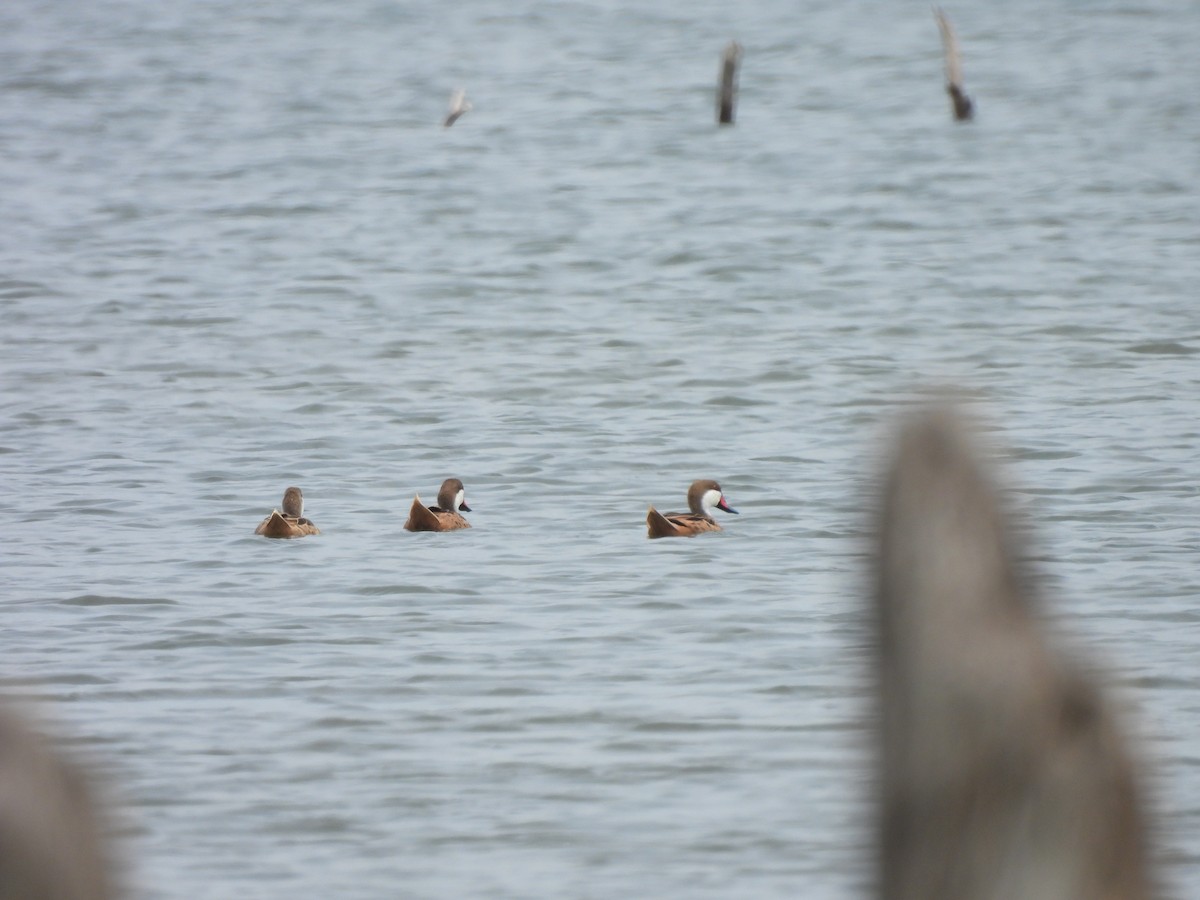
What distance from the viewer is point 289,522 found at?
484 inches

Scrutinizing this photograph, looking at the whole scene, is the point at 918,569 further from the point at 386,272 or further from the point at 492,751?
the point at 386,272

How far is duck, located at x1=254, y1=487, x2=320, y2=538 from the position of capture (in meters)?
12.2

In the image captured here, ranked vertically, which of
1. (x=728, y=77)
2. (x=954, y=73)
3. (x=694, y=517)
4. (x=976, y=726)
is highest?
(x=976, y=726)

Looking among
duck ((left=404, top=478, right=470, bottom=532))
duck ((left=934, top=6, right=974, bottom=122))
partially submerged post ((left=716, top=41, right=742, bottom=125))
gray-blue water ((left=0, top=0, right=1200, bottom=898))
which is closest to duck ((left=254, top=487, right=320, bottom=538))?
gray-blue water ((left=0, top=0, right=1200, bottom=898))

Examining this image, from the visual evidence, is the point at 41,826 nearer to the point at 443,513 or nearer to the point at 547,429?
the point at 443,513

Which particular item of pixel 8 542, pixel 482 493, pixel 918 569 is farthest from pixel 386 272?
pixel 918 569

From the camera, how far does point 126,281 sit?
2486 centimetres

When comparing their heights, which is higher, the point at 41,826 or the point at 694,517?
the point at 41,826

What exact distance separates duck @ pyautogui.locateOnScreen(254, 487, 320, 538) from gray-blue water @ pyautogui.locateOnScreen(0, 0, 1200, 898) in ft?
0.32

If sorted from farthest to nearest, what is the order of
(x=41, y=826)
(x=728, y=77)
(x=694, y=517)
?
1. (x=728, y=77)
2. (x=694, y=517)
3. (x=41, y=826)

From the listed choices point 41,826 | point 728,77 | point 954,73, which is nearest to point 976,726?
point 41,826

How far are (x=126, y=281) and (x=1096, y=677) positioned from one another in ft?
80.5

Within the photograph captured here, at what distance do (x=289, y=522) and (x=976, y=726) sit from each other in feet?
37.3

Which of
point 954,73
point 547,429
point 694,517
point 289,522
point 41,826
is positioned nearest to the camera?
point 41,826
